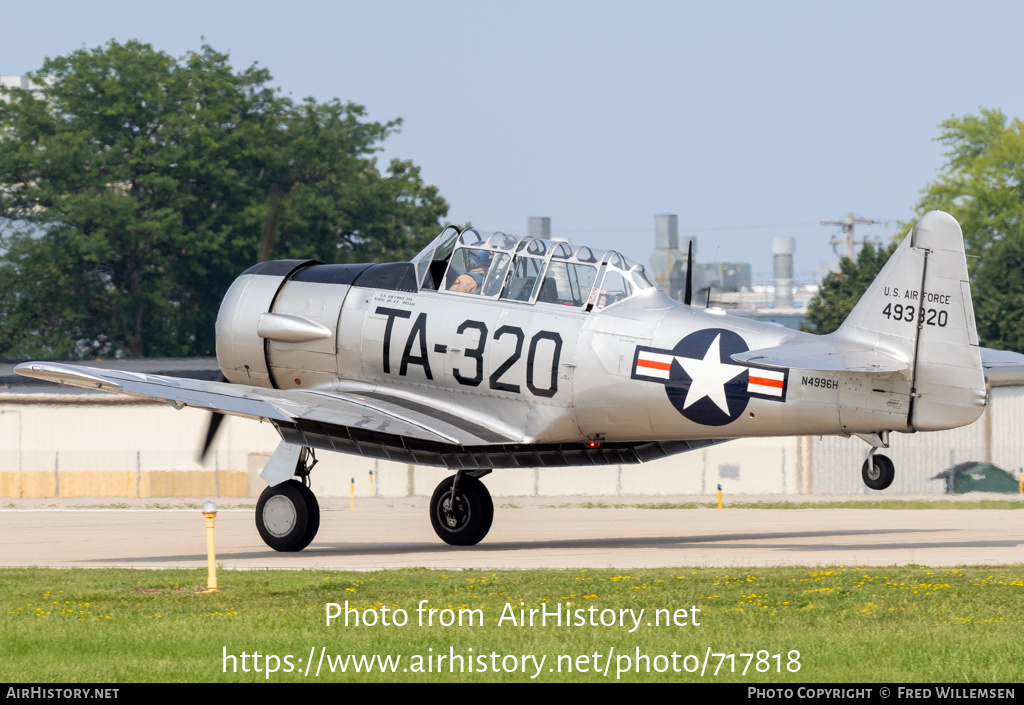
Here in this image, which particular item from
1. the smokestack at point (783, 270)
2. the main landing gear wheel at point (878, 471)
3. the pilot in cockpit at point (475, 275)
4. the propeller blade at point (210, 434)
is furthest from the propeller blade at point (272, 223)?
the smokestack at point (783, 270)

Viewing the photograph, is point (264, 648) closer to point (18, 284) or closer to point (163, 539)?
point (163, 539)

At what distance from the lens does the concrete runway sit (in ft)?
56.5

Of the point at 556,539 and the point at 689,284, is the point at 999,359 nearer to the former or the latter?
the point at 689,284

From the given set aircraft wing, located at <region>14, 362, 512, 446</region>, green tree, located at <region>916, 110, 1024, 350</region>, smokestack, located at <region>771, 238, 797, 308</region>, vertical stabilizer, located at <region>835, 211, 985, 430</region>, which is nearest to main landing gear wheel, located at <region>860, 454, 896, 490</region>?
vertical stabilizer, located at <region>835, 211, 985, 430</region>

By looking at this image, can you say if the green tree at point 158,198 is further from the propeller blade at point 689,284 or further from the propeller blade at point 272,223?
the propeller blade at point 689,284

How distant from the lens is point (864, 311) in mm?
16531

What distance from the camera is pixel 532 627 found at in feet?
37.5

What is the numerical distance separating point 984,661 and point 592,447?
9.21 m

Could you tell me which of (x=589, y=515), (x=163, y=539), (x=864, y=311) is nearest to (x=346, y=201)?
(x=589, y=515)

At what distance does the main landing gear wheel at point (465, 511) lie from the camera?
64.1 feet

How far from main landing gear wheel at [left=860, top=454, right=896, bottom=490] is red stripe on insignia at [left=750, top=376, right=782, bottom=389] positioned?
132 centimetres

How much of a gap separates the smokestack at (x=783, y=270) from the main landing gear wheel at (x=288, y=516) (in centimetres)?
12060

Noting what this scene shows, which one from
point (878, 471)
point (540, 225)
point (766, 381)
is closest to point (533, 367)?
point (766, 381)

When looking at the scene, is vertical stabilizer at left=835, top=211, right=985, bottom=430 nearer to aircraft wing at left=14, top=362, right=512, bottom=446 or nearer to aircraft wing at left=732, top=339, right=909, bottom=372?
aircraft wing at left=732, top=339, right=909, bottom=372
